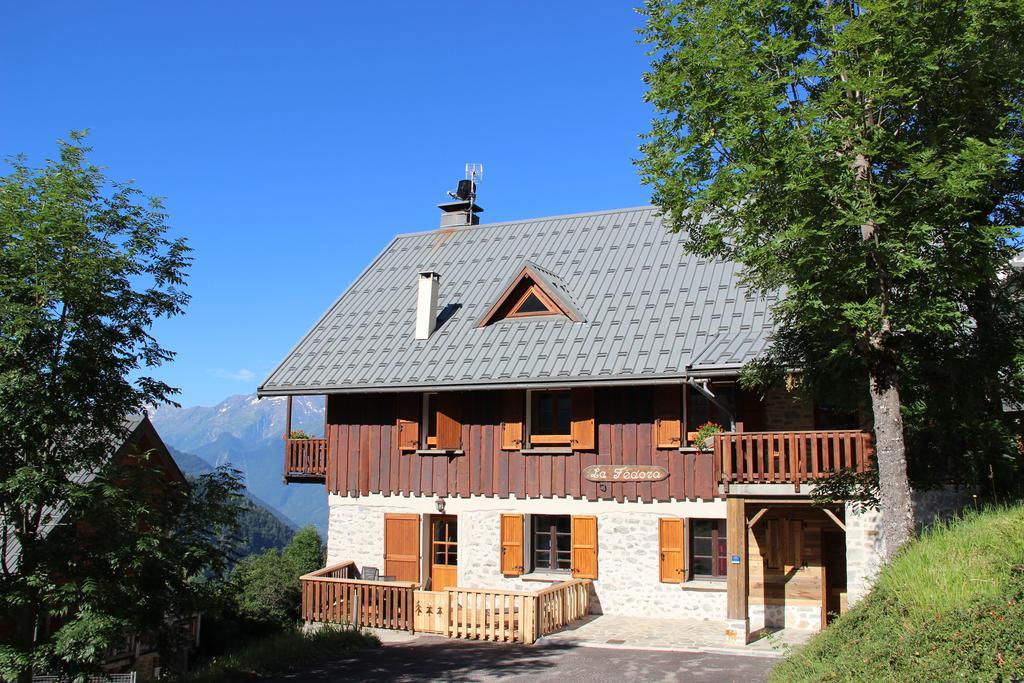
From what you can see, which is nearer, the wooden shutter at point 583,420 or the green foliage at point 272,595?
the wooden shutter at point 583,420

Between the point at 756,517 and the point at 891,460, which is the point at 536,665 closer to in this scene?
the point at 756,517

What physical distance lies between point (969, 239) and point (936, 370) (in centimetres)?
226

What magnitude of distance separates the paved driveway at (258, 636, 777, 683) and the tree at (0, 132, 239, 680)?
3278 mm

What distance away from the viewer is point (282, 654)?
576 inches

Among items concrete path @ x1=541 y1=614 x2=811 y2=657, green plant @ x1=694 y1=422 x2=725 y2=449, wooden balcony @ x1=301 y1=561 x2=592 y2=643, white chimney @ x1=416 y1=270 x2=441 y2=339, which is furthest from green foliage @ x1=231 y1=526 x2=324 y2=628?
green plant @ x1=694 y1=422 x2=725 y2=449

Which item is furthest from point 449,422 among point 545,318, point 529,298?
point 529,298

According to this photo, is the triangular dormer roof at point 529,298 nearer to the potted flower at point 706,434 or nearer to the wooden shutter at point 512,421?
the wooden shutter at point 512,421

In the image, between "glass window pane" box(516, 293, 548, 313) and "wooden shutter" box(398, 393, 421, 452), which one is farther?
"glass window pane" box(516, 293, 548, 313)

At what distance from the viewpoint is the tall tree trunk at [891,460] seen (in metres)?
12.0

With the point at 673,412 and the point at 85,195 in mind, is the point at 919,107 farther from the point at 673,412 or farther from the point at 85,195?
the point at 85,195

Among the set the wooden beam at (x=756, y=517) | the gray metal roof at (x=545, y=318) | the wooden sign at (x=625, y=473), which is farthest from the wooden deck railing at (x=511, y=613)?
the gray metal roof at (x=545, y=318)

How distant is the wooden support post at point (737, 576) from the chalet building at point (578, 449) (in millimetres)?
31

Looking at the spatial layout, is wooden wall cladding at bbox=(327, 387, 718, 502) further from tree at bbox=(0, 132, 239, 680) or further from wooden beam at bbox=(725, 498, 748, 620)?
tree at bbox=(0, 132, 239, 680)

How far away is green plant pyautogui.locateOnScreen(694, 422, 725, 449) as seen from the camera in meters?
16.6
